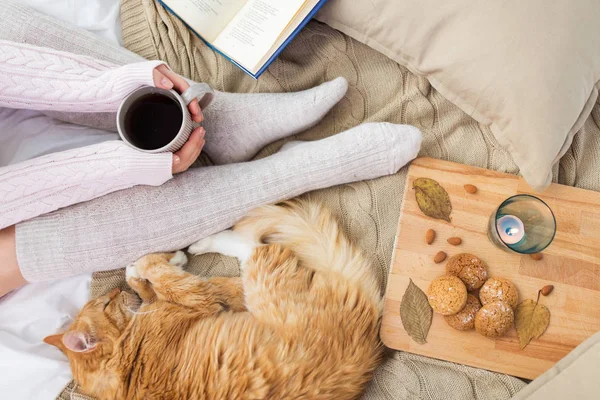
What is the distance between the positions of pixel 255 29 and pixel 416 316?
698 mm

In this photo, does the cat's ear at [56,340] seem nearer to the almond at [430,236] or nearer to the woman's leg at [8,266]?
the woman's leg at [8,266]

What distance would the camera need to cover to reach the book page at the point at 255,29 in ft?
3.03

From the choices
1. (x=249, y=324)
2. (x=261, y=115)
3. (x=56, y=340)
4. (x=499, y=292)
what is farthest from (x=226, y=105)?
(x=499, y=292)

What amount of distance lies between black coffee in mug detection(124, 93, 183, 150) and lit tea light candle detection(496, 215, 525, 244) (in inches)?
25.7

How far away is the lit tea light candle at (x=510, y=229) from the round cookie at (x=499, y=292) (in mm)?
80

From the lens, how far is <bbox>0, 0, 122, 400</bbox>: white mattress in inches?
32.7

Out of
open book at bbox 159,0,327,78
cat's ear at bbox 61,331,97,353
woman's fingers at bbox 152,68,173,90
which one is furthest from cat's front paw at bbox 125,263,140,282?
open book at bbox 159,0,327,78

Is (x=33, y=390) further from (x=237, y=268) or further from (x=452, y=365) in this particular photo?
(x=452, y=365)

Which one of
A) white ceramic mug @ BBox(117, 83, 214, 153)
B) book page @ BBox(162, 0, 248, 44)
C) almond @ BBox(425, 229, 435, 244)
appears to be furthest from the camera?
book page @ BBox(162, 0, 248, 44)

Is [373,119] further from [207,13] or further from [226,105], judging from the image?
[207,13]

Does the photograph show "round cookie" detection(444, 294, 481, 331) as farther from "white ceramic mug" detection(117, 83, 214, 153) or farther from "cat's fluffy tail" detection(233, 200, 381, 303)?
"white ceramic mug" detection(117, 83, 214, 153)

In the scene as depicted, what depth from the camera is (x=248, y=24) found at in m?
0.96

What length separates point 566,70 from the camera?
798mm

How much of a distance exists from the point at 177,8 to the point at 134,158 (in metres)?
0.41
